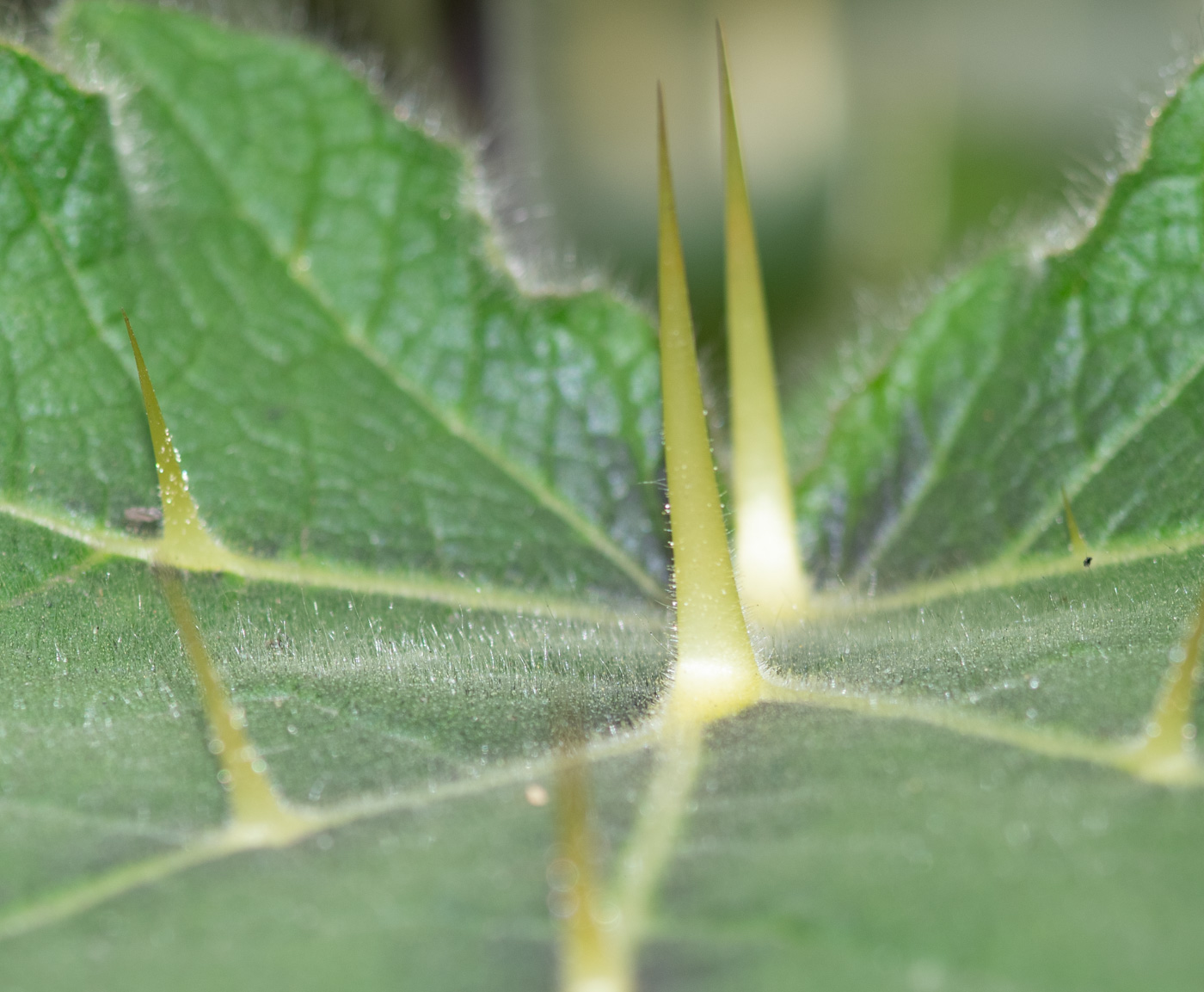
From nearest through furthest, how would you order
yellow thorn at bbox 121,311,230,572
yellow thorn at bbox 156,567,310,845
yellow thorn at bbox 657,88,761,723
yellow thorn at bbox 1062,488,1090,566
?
yellow thorn at bbox 156,567,310,845 → yellow thorn at bbox 657,88,761,723 → yellow thorn at bbox 121,311,230,572 → yellow thorn at bbox 1062,488,1090,566

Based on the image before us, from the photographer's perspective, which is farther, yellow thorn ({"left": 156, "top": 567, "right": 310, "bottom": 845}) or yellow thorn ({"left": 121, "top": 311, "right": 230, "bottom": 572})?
yellow thorn ({"left": 121, "top": 311, "right": 230, "bottom": 572})

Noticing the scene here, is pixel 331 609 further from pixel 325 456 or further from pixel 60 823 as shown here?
pixel 60 823

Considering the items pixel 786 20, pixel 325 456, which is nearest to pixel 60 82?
pixel 325 456

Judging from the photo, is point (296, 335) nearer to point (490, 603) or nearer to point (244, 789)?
point (490, 603)

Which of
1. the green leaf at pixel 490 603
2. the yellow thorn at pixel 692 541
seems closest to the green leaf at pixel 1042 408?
the green leaf at pixel 490 603

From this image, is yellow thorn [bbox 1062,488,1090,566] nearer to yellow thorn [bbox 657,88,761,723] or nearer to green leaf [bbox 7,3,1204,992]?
green leaf [bbox 7,3,1204,992]

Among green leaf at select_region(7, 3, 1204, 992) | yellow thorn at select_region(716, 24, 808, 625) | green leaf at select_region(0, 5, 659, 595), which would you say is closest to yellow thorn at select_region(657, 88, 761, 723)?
green leaf at select_region(7, 3, 1204, 992)

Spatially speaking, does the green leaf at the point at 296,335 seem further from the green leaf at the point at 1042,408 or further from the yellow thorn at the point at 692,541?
the yellow thorn at the point at 692,541
